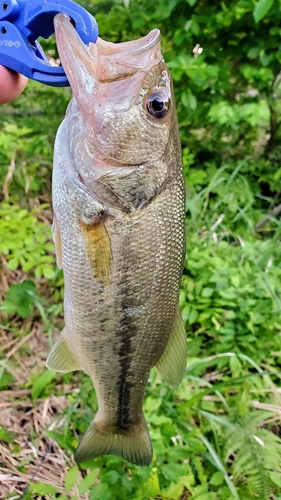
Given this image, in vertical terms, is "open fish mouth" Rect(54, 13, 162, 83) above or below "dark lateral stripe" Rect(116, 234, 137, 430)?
above

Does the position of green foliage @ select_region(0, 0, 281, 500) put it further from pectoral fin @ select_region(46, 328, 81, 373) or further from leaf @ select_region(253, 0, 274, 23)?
pectoral fin @ select_region(46, 328, 81, 373)

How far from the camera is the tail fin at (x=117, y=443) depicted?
4.70 ft

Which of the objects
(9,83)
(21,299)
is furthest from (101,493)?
(9,83)

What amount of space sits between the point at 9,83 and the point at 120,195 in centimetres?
44

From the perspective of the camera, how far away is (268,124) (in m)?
4.37

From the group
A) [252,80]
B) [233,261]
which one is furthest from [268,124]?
[233,261]

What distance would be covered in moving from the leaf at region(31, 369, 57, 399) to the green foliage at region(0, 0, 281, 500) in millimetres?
13

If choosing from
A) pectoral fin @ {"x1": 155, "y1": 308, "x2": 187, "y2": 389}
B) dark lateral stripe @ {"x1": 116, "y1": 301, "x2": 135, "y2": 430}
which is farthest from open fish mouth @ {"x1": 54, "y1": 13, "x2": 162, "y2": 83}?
pectoral fin @ {"x1": 155, "y1": 308, "x2": 187, "y2": 389}

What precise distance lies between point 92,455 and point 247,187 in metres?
2.64

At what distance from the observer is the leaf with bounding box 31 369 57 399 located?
7.18ft

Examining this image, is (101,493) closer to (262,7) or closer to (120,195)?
(120,195)

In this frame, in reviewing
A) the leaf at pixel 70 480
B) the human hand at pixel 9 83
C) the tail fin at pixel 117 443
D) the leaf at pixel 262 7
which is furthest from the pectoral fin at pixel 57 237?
the leaf at pixel 262 7

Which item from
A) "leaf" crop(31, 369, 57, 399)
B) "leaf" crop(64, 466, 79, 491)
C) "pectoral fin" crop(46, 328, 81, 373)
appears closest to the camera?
"pectoral fin" crop(46, 328, 81, 373)

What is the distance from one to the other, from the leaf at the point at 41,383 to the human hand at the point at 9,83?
4.61ft
